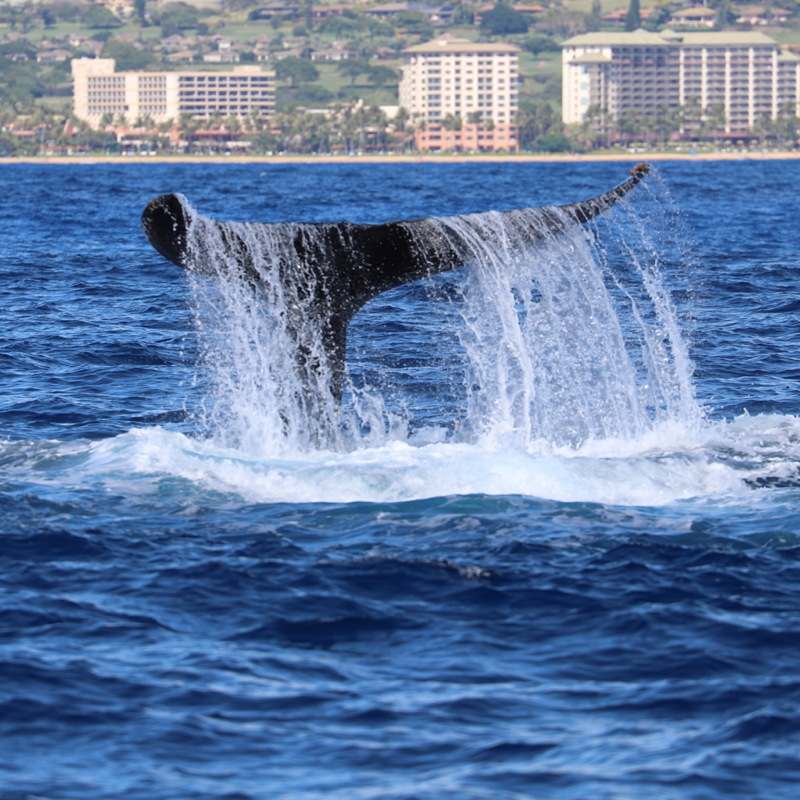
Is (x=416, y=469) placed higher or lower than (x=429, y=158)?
lower

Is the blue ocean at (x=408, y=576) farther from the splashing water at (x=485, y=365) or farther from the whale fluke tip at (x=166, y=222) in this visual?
the whale fluke tip at (x=166, y=222)

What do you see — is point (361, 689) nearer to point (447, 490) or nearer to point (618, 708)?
point (618, 708)

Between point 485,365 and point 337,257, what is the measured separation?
7429 millimetres

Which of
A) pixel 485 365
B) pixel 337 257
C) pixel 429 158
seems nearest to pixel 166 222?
pixel 337 257

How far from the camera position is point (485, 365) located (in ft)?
52.6

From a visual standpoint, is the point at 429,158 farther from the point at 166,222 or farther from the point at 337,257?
the point at 166,222

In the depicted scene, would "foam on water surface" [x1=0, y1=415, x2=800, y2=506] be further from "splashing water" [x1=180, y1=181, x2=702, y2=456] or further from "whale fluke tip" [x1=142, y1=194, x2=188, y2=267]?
"whale fluke tip" [x1=142, y1=194, x2=188, y2=267]

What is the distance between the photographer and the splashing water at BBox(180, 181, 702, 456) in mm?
8750

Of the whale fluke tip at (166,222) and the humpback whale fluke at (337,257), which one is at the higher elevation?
the whale fluke tip at (166,222)

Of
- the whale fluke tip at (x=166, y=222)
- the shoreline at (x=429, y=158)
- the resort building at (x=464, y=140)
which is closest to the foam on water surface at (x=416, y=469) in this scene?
the whale fluke tip at (x=166, y=222)

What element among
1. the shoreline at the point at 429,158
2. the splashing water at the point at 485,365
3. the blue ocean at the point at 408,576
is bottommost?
the blue ocean at the point at 408,576

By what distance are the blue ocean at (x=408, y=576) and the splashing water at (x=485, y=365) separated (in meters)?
0.05

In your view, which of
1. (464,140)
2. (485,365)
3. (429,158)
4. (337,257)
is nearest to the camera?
(337,257)

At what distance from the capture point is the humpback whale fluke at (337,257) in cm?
856
